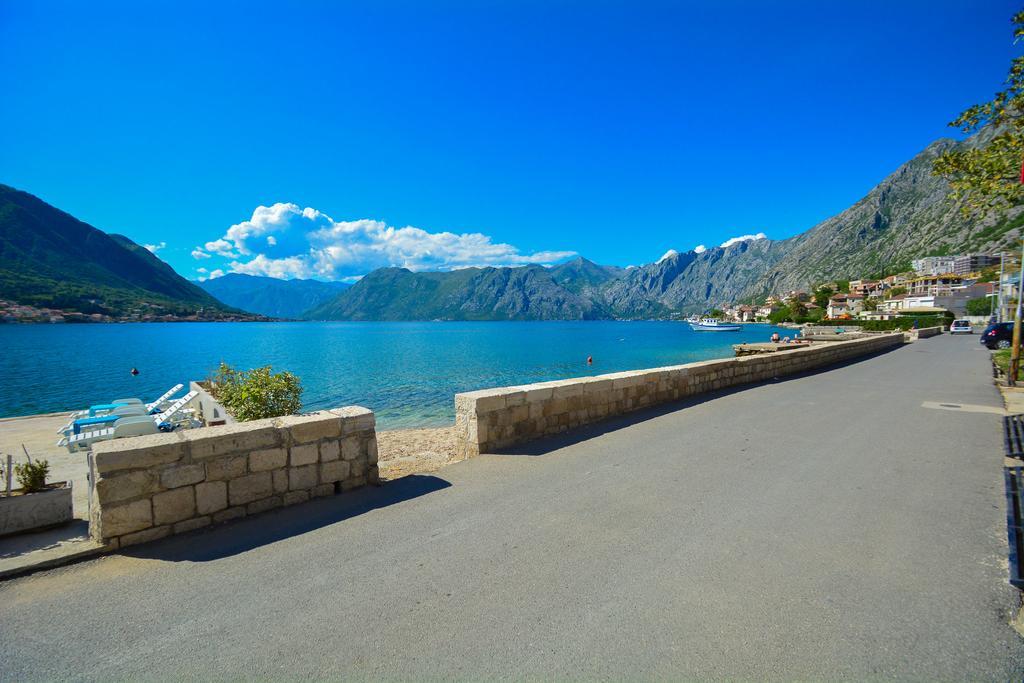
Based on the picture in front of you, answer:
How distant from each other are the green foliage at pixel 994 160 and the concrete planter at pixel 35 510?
1410 cm

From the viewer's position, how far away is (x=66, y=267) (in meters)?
156

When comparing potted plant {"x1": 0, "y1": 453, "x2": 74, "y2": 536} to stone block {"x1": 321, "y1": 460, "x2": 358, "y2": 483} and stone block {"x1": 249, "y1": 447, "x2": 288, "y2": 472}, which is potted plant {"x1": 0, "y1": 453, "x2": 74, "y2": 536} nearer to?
stone block {"x1": 249, "y1": 447, "x2": 288, "y2": 472}

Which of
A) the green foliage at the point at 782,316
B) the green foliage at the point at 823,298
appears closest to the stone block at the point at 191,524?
Answer: the green foliage at the point at 782,316

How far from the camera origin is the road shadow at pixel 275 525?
384 cm

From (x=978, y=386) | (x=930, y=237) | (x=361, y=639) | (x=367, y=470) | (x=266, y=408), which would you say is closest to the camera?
(x=361, y=639)

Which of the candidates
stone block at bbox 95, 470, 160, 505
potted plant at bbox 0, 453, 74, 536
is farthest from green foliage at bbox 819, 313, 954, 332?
potted plant at bbox 0, 453, 74, 536

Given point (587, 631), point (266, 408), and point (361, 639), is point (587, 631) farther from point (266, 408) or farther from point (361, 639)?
point (266, 408)

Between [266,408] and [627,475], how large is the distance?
8.52m

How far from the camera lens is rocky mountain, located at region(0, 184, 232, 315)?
429 ft

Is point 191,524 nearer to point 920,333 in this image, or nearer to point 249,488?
point 249,488

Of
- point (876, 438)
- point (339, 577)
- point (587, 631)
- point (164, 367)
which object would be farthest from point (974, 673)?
point (164, 367)

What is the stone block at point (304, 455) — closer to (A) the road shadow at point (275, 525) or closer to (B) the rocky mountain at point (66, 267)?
(A) the road shadow at point (275, 525)

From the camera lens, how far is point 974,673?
2.43 metres

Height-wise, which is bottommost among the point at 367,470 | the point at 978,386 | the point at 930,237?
the point at 978,386
